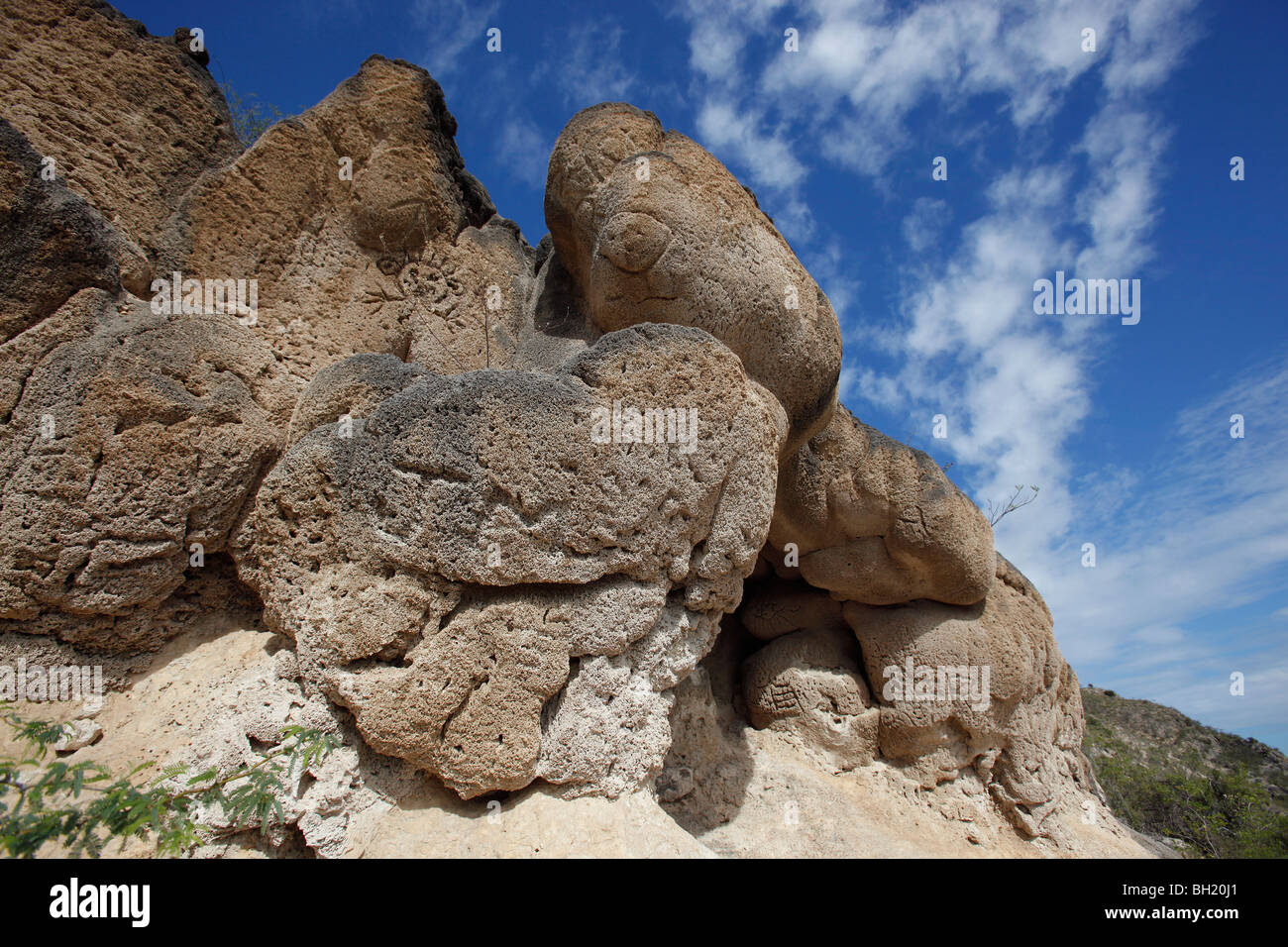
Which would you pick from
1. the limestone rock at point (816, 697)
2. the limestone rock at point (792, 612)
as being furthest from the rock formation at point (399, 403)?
the limestone rock at point (792, 612)

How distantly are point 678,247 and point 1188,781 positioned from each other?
1197 centimetres

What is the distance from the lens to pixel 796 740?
15.6 feet

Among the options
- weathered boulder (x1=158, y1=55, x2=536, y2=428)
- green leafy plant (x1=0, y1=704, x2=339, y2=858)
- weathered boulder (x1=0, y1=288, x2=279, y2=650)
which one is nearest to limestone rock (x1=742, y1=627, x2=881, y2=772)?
weathered boulder (x1=158, y1=55, x2=536, y2=428)

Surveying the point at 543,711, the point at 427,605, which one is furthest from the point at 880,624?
the point at 427,605

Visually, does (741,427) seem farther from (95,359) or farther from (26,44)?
(26,44)

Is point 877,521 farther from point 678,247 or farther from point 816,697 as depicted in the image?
point 678,247

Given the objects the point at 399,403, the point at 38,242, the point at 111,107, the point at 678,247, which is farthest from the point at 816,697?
the point at 111,107

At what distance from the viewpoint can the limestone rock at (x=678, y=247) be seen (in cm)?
333

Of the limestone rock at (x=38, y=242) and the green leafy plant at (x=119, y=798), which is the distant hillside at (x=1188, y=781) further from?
the limestone rock at (x=38, y=242)

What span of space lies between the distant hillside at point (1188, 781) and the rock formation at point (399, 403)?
8.01m

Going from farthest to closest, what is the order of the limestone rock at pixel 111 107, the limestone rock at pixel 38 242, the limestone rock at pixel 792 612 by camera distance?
the limestone rock at pixel 792 612 < the limestone rock at pixel 111 107 < the limestone rock at pixel 38 242

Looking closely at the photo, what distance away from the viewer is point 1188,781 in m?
10.5
